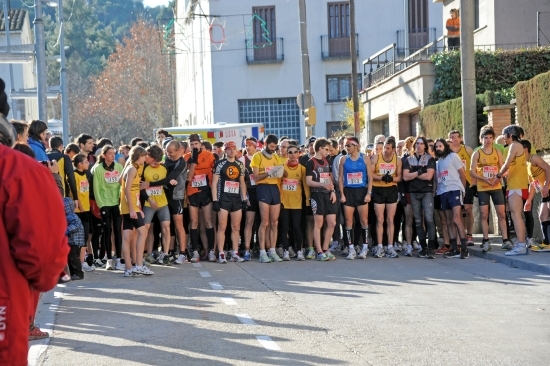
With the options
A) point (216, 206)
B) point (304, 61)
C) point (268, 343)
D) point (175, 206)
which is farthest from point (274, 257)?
point (304, 61)

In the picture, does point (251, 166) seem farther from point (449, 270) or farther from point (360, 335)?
point (360, 335)

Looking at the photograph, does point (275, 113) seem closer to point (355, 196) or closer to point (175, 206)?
point (355, 196)

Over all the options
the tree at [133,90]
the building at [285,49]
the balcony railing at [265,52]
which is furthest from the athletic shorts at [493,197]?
the tree at [133,90]

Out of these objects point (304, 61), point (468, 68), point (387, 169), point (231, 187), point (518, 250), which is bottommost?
point (518, 250)

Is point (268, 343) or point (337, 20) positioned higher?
point (337, 20)

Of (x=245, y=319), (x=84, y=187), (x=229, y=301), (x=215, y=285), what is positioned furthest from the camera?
(x=84, y=187)

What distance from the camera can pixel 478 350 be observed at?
806 cm

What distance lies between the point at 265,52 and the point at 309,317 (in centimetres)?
3971

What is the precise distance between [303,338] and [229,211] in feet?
26.6

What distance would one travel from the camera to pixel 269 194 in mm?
16953

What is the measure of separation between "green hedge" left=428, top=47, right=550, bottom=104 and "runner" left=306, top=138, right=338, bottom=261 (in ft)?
35.6

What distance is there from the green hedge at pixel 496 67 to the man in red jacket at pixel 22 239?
2378 centimetres

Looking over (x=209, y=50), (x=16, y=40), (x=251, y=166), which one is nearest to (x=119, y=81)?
(x=16, y=40)

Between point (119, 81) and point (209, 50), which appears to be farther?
point (119, 81)
